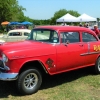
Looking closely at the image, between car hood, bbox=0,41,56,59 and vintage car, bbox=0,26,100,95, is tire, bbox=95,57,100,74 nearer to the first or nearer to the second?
vintage car, bbox=0,26,100,95

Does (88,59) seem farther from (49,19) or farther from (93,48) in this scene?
(49,19)

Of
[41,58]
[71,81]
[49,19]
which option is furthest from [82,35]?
[49,19]

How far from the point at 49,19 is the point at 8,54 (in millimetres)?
82071

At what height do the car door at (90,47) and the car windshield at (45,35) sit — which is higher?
the car windshield at (45,35)

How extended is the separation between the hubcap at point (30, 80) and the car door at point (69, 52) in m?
0.72

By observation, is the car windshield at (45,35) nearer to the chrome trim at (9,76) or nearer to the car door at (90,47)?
the car door at (90,47)

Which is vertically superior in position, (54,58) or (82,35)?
(82,35)

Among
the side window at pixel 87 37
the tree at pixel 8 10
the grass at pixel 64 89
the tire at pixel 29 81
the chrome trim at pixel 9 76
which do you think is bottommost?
the grass at pixel 64 89

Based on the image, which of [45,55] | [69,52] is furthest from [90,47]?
[45,55]

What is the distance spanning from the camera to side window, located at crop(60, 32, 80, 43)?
18.5 feet

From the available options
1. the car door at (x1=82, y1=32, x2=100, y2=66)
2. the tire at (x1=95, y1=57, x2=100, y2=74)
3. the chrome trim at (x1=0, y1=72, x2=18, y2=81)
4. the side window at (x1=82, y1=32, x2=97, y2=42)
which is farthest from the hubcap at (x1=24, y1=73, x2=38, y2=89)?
the tire at (x1=95, y1=57, x2=100, y2=74)

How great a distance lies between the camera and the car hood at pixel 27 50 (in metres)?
4.58

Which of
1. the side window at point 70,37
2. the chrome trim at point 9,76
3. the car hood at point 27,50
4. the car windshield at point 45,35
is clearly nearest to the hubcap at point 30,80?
the chrome trim at point 9,76

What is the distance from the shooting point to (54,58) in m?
5.25
